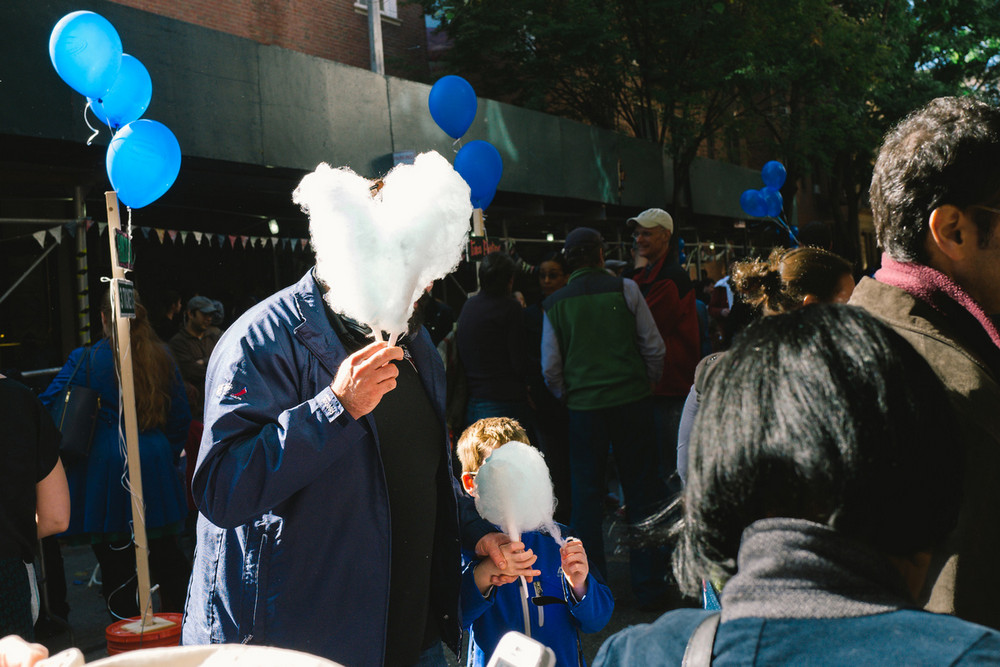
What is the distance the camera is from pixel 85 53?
475 centimetres

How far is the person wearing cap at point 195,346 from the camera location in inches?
260

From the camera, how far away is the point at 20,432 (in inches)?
118

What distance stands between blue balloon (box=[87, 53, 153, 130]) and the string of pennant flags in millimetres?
2050

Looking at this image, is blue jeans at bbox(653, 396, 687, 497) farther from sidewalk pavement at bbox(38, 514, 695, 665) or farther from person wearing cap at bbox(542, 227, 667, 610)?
sidewalk pavement at bbox(38, 514, 695, 665)

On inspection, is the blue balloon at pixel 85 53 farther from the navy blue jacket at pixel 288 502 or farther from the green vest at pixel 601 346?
the navy blue jacket at pixel 288 502

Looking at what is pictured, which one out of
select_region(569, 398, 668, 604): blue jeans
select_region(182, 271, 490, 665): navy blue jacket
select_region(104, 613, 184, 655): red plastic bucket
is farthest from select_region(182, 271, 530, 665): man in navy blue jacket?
A: select_region(569, 398, 668, 604): blue jeans

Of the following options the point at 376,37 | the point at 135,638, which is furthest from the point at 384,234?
the point at 376,37

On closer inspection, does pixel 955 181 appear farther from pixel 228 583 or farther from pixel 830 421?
pixel 228 583

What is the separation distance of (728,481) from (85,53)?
191 inches

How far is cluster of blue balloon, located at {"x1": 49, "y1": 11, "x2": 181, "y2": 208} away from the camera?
15.5 feet

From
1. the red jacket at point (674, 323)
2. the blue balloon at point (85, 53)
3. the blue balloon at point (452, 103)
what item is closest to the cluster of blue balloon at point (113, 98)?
the blue balloon at point (85, 53)

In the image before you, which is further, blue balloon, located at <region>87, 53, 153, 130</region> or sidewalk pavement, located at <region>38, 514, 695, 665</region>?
blue balloon, located at <region>87, 53, 153, 130</region>

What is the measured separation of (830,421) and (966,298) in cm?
76

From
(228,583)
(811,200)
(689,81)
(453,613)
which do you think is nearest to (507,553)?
(453,613)
